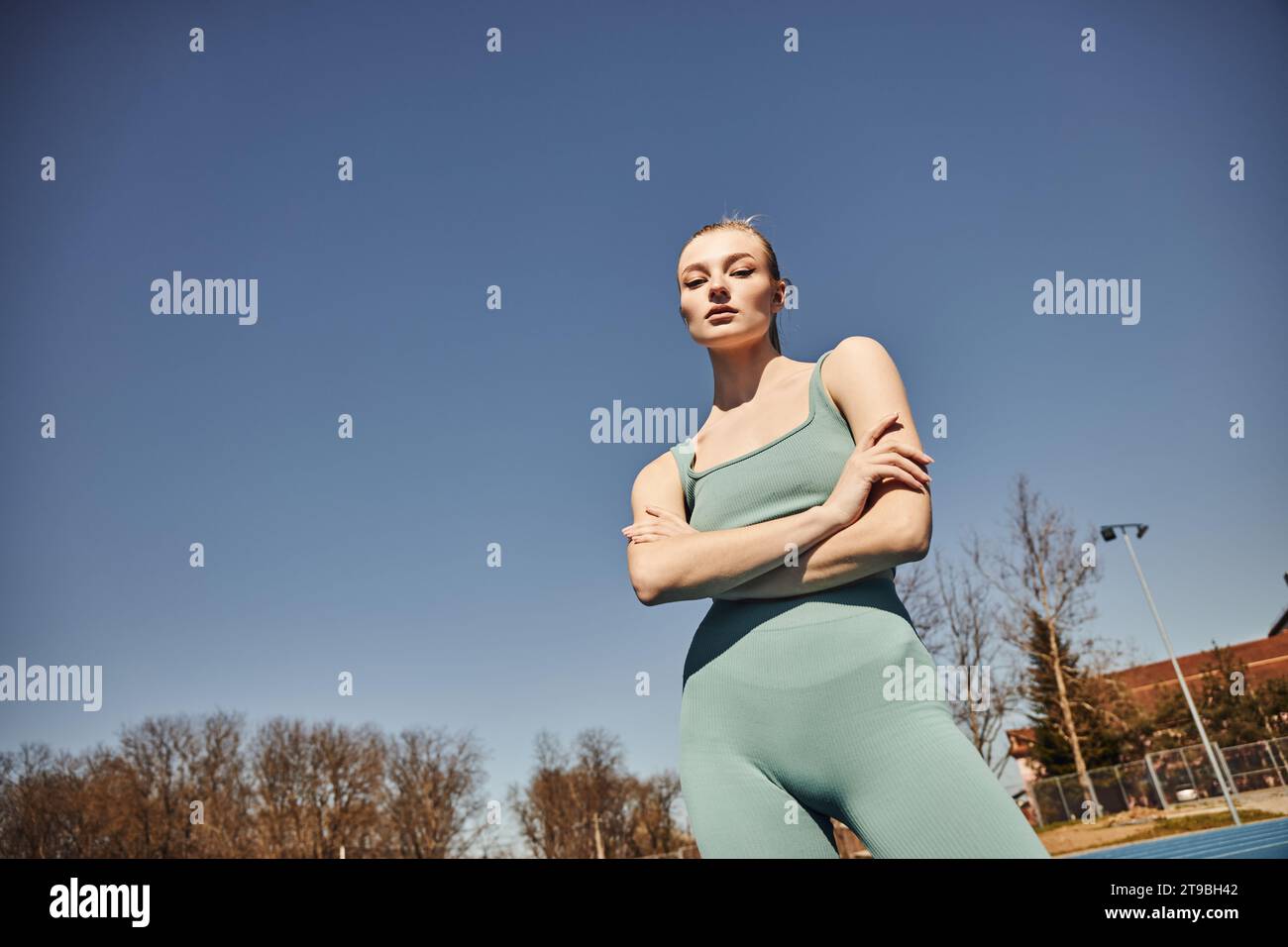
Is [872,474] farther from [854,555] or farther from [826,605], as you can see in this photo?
[826,605]

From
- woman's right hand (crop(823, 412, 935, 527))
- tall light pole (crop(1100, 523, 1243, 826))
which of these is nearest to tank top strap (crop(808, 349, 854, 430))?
woman's right hand (crop(823, 412, 935, 527))

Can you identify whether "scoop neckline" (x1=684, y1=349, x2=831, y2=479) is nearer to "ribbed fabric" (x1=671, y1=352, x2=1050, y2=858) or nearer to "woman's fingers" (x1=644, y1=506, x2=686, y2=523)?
"ribbed fabric" (x1=671, y1=352, x2=1050, y2=858)

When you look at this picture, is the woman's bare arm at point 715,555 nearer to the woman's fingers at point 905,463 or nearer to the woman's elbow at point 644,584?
the woman's elbow at point 644,584

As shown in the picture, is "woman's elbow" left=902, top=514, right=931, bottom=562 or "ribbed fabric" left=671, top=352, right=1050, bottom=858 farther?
"woman's elbow" left=902, top=514, right=931, bottom=562

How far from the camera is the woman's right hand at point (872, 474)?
168 centimetres

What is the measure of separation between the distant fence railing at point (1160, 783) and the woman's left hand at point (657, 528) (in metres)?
27.1

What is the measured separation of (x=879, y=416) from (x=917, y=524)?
9.8 inches

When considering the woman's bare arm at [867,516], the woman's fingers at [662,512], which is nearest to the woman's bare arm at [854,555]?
the woman's bare arm at [867,516]

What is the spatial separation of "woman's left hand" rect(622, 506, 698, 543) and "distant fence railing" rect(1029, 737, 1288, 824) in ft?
89.0

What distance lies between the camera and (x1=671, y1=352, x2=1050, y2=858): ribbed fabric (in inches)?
60.5

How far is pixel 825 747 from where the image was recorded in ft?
Answer: 5.49
